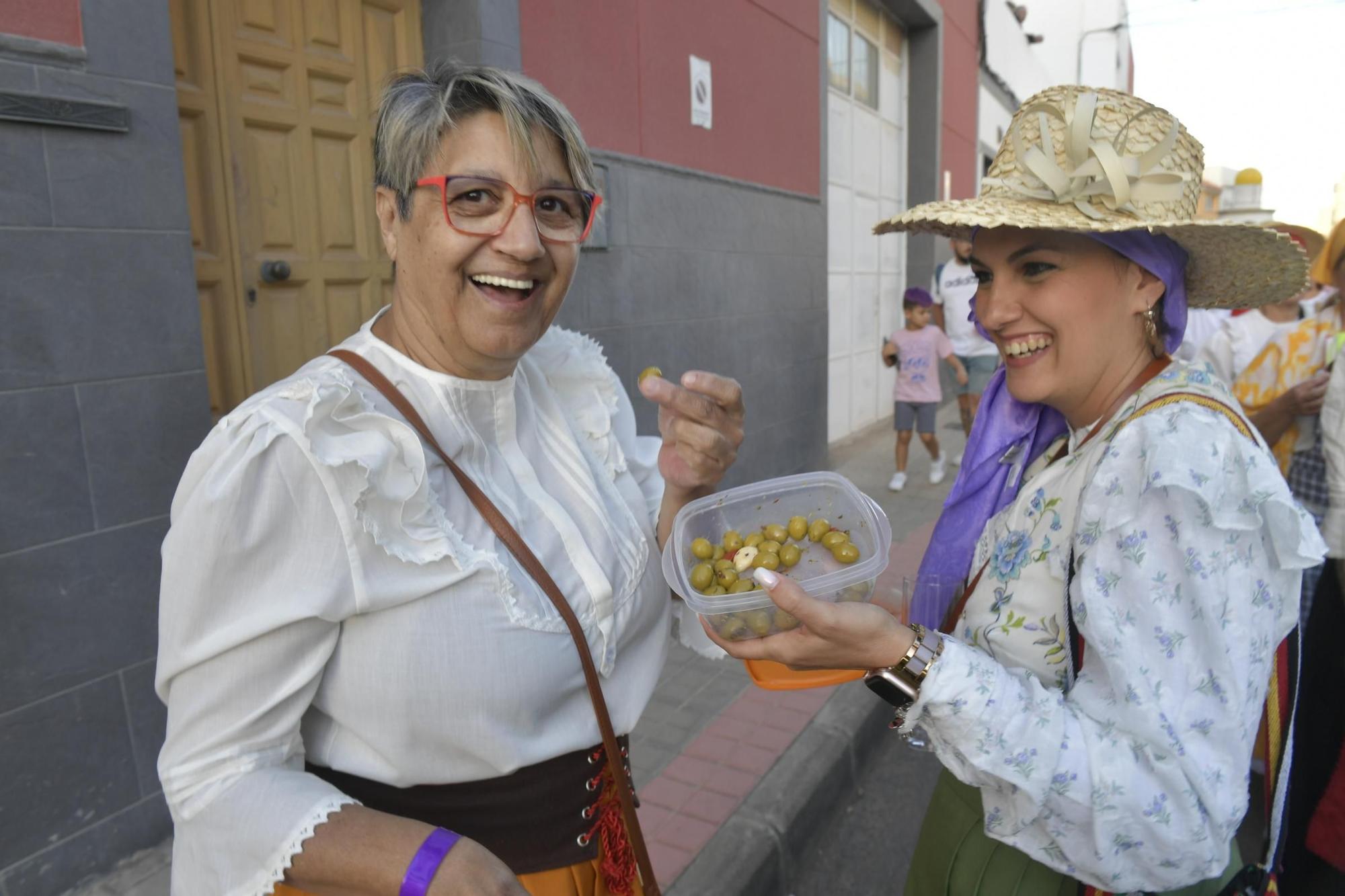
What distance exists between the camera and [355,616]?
1220 millimetres

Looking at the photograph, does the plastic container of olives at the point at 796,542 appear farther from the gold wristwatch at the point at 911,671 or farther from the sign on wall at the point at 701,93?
the sign on wall at the point at 701,93

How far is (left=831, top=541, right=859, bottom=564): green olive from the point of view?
5.34ft

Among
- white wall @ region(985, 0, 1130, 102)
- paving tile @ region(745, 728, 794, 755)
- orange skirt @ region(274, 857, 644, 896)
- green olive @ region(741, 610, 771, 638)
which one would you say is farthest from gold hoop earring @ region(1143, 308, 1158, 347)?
white wall @ region(985, 0, 1130, 102)

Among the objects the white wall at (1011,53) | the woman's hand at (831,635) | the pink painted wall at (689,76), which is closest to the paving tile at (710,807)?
the woman's hand at (831,635)

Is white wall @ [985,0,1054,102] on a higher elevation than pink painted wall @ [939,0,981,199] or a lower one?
higher

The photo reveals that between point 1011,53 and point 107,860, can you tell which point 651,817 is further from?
point 1011,53

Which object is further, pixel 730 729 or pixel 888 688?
pixel 730 729

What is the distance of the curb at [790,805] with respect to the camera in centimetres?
273

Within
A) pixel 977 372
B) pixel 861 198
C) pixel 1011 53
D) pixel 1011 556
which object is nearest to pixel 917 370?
pixel 977 372

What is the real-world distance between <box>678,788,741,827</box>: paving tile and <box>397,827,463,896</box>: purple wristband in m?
2.09

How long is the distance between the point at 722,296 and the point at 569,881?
15.6 feet

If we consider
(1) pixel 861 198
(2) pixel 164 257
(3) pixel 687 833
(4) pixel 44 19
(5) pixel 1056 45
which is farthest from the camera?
(5) pixel 1056 45

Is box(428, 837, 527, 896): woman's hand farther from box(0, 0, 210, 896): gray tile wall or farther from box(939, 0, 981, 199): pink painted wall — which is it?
box(939, 0, 981, 199): pink painted wall

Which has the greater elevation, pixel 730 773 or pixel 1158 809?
pixel 1158 809
